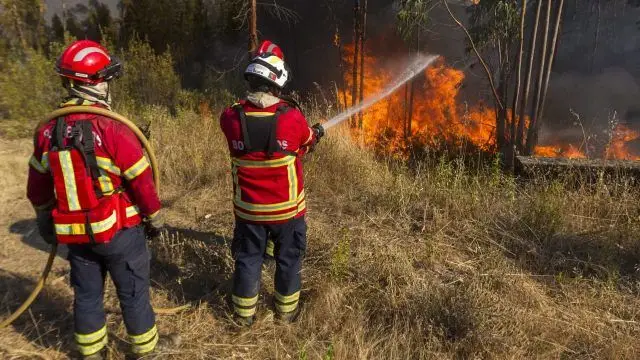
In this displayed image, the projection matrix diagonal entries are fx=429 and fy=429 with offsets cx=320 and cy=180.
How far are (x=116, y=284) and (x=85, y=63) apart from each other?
1.16m

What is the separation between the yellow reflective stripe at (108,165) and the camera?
206 cm

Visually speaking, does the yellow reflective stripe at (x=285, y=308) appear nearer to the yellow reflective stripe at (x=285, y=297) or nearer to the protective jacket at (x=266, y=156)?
the yellow reflective stripe at (x=285, y=297)

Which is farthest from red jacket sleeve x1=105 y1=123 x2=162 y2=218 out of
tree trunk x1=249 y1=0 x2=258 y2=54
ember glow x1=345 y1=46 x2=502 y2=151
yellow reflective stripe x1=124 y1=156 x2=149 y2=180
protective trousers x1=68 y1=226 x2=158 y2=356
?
ember glow x1=345 y1=46 x2=502 y2=151

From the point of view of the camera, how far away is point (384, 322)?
2783 millimetres

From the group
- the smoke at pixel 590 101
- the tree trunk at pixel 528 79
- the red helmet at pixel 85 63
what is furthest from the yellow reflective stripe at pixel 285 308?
the smoke at pixel 590 101

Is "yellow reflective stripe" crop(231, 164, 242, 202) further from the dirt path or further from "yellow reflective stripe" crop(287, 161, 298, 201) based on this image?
the dirt path

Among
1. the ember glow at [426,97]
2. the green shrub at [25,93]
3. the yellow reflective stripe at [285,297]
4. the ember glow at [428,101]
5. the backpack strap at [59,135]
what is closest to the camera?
the backpack strap at [59,135]

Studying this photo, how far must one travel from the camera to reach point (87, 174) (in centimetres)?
206

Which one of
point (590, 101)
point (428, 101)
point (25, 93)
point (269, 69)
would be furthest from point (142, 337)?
point (590, 101)

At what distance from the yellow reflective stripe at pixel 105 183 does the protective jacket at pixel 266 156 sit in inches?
29.3

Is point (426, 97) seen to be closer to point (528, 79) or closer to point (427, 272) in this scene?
point (528, 79)

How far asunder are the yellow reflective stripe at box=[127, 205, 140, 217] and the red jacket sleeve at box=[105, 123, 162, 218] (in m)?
0.03

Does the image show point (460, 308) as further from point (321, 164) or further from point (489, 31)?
point (489, 31)

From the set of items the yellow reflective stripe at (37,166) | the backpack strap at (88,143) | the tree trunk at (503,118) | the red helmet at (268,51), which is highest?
the red helmet at (268,51)
